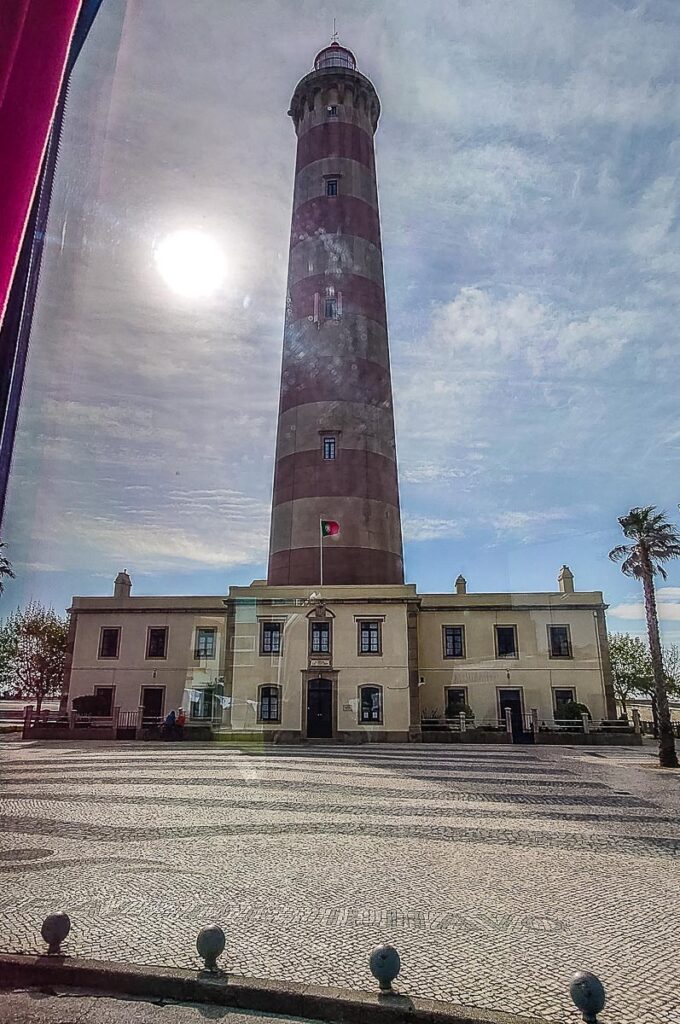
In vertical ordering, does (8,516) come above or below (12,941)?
above

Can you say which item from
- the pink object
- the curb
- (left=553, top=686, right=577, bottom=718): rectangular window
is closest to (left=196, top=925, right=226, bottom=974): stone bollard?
the curb

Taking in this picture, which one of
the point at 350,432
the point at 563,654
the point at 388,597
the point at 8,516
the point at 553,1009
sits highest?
the point at 350,432

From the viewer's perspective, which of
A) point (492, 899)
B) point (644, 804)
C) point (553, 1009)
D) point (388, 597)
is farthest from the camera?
point (388, 597)

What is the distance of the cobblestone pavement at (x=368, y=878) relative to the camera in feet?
16.2

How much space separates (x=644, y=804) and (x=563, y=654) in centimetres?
1766

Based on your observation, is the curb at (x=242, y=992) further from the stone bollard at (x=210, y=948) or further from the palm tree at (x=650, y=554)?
the palm tree at (x=650, y=554)

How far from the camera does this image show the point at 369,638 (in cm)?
2752

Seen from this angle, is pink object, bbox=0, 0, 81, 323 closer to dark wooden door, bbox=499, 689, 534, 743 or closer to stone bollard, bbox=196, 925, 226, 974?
stone bollard, bbox=196, 925, 226, 974

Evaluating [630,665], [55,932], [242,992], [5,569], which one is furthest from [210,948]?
[630,665]

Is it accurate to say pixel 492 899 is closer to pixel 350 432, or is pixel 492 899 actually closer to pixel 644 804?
pixel 644 804

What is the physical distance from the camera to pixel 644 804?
1213 cm

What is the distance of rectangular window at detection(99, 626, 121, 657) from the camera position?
28578mm

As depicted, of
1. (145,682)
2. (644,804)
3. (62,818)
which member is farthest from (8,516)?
(145,682)

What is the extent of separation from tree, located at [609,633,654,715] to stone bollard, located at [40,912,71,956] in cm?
5028
